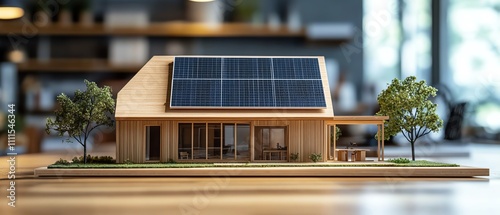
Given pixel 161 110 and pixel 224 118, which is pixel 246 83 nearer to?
pixel 224 118

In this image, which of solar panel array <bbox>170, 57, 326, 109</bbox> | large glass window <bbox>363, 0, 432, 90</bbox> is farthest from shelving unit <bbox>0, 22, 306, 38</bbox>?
solar panel array <bbox>170, 57, 326, 109</bbox>

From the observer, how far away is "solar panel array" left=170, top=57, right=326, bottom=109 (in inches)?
271

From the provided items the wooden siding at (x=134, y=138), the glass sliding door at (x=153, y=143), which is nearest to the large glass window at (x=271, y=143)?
the wooden siding at (x=134, y=138)

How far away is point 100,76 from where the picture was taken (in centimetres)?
984

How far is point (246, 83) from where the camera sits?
710 centimetres

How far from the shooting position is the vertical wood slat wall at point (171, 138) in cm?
684

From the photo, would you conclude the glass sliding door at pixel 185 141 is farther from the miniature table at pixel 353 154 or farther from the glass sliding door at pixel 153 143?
the miniature table at pixel 353 154

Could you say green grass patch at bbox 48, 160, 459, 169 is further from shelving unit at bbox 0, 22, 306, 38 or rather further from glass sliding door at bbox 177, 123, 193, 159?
shelving unit at bbox 0, 22, 306, 38

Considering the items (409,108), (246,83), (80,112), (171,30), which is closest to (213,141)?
(246,83)

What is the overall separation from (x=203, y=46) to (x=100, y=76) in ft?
4.62

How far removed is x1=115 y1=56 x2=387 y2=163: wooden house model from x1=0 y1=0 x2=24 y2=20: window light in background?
11.8 ft

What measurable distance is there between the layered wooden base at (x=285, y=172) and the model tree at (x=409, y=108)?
1.70 ft

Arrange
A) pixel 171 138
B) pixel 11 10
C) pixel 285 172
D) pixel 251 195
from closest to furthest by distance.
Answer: pixel 251 195 → pixel 285 172 → pixel 171 138 → pixel 11 10

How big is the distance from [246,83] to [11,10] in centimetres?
447
